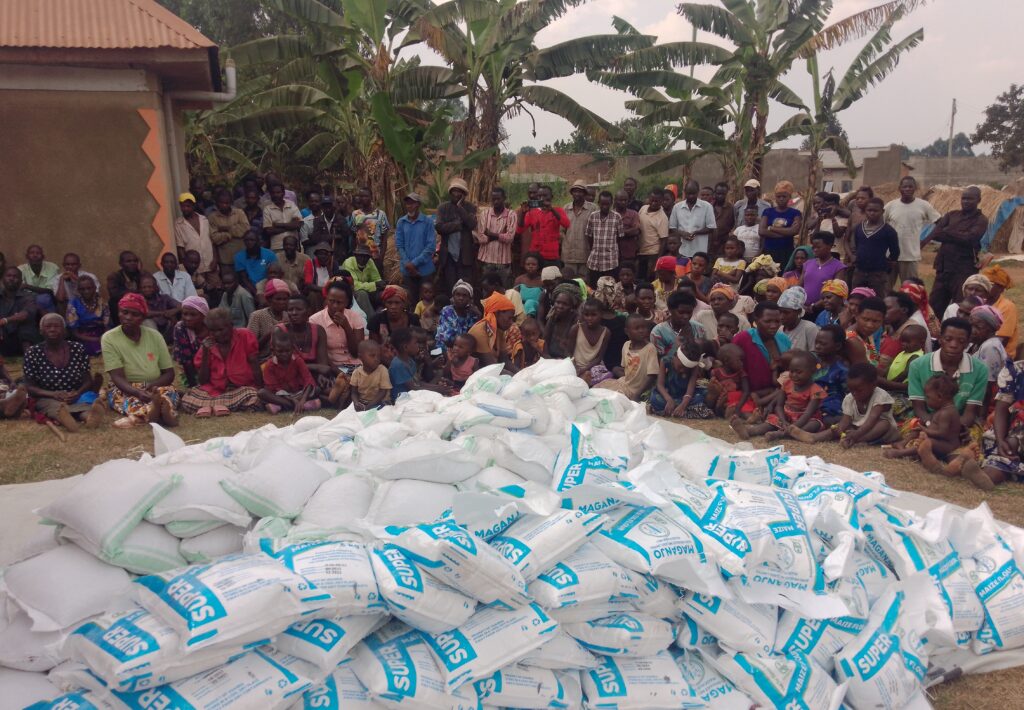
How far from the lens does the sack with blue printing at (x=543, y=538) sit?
2.69 meters

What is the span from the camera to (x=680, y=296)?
6949 millimetres

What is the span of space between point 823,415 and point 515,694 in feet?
13.9

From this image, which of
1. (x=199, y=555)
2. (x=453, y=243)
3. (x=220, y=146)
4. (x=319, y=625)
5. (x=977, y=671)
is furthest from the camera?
(x=220, y=146)

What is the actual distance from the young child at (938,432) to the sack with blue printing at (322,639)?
13.9ft

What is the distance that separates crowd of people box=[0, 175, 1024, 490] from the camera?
5.86 metres

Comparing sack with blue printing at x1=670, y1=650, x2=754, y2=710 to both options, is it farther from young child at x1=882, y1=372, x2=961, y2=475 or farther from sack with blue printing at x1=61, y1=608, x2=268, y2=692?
young child at x1=882, y1=372, x2=961, y2=475

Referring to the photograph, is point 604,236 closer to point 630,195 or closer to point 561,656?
point 630,195

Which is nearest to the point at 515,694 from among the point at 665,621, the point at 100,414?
the point at 665,621

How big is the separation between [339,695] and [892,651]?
6.34 feet

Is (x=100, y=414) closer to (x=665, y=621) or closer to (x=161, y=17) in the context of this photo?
(x=161, y=17)

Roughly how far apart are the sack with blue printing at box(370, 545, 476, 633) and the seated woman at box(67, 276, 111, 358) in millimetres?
6525

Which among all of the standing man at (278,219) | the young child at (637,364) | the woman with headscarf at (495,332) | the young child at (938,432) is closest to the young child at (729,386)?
the young child at (637,364)

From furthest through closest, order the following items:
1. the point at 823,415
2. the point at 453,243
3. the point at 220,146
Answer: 1. the point at 220,146
2. the point at 453,243
3. the point at 823,415

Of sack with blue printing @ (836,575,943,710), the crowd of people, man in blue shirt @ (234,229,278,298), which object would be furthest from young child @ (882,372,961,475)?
man in blue shirt @ (234,229,278,298)
